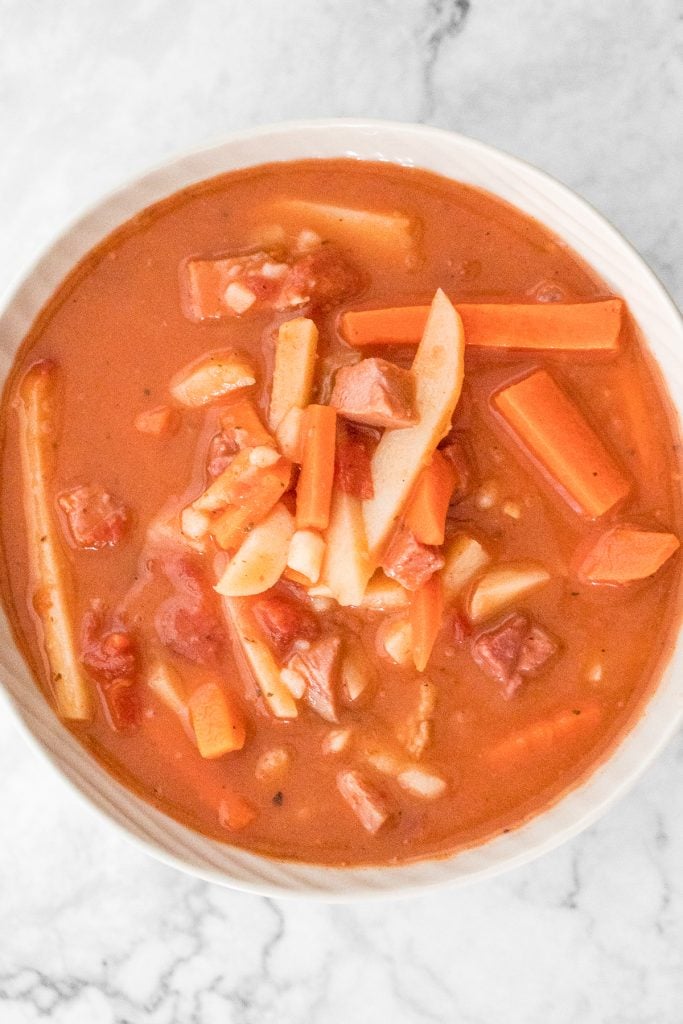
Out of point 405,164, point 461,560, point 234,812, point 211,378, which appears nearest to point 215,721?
point 234,812

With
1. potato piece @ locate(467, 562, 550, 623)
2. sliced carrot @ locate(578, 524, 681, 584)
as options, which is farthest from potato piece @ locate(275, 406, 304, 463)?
sliced carrot @ locate(578, 524, 681, 584)

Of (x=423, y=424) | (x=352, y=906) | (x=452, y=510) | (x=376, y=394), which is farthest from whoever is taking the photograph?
(x=352, y=906)

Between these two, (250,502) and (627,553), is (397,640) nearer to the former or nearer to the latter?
(250,502)

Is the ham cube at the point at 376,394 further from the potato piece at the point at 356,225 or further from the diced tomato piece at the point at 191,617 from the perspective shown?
the diced tomato piece at the point at 191,617

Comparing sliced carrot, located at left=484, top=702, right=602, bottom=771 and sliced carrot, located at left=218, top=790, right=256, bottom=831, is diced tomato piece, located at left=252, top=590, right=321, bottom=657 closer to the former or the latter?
sliced carrot, located at left=218, top=790, right=256, bottom=831

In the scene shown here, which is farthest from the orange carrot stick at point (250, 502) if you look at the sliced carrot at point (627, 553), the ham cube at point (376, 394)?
the sliced carrot at point (627, 553)

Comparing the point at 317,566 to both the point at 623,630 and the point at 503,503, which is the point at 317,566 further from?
the point at 623,630

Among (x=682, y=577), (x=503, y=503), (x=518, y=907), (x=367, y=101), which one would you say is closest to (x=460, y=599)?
(x=503, y=503)
